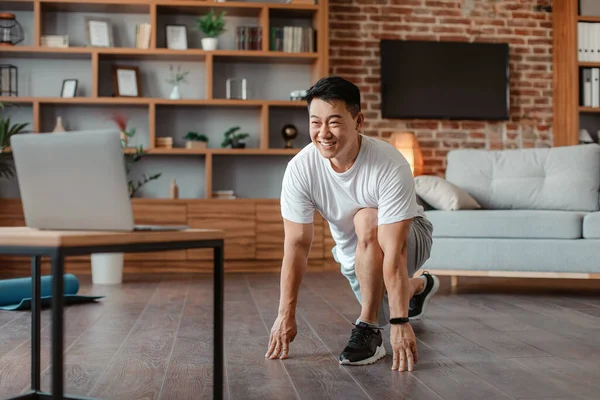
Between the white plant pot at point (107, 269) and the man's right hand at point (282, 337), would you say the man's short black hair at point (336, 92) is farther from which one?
the white plant pot at point (107, 269)

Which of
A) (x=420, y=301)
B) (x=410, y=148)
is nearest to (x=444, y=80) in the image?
(x=410, y=148)

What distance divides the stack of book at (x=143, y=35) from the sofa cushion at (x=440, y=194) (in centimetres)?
245

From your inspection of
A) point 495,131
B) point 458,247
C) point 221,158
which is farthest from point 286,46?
point 458,247

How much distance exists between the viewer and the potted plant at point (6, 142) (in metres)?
4.75

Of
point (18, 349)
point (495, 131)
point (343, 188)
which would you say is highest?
point (495, 131)

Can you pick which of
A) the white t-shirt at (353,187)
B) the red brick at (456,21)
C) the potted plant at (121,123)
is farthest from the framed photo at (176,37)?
the white t-shirt at (353,187)

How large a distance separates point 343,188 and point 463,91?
4037mm

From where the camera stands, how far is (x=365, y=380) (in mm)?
1953

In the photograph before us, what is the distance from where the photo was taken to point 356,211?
236 centimetres

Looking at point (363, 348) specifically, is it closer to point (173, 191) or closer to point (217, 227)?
point (217, 227)

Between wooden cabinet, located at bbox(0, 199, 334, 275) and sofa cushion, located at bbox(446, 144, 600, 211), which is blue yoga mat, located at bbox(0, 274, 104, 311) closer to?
wooden cabinet, located at bbox(0, 199, 334, 275)

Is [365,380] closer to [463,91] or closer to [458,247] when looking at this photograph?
[458,247]

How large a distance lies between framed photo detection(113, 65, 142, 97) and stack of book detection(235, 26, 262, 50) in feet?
2.74

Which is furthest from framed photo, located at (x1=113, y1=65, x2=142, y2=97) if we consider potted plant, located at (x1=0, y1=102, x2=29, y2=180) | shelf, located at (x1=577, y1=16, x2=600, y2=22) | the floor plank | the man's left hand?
the man's left hand
